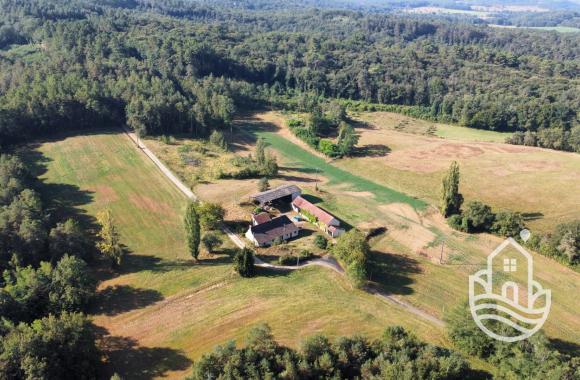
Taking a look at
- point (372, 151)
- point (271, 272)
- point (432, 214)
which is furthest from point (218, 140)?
point (432, 214)

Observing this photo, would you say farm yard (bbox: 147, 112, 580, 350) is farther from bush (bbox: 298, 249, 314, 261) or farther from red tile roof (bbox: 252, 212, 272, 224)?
bush (bbox: 298, 249, 314, 261)

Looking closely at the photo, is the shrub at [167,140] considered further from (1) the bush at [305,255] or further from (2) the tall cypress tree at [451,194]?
(2) the tall cypress tree at [451,194]

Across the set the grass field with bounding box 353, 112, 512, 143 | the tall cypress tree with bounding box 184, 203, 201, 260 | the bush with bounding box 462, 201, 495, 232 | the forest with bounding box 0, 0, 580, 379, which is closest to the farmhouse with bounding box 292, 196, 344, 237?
the tall cypress tree with bounding box 184, 203, 201, 260

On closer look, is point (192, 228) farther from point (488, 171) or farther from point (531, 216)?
point (488, 171)

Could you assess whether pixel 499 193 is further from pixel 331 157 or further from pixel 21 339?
pixel 21 339

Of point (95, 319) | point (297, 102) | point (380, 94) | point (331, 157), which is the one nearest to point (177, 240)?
point (95, 319)

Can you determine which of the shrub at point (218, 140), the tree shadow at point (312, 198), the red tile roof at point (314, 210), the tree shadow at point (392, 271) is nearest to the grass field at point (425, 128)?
the shrub at point (218, 140)
